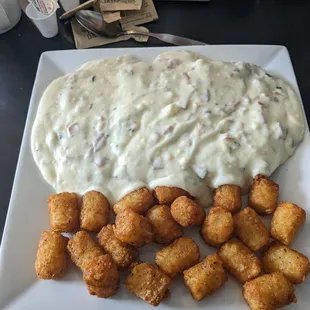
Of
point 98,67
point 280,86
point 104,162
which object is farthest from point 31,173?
point 280,86

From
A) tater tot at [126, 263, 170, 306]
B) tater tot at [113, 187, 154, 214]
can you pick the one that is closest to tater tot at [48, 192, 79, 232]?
tater tot at [113, 187, 154, 214]

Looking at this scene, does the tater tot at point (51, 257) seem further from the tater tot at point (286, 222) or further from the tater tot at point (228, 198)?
the tater tot at point (286, 222)

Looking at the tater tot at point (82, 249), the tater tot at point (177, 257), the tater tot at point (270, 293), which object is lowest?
the tater tot at point (270, 293)

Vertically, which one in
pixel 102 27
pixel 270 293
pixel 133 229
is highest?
pixel 102 27

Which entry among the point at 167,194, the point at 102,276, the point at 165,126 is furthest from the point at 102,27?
the point at 102,276

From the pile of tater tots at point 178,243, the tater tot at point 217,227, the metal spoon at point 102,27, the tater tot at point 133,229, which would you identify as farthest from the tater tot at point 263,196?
the metal spoon at point 102,27

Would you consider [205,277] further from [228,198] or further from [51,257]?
[51,257]
